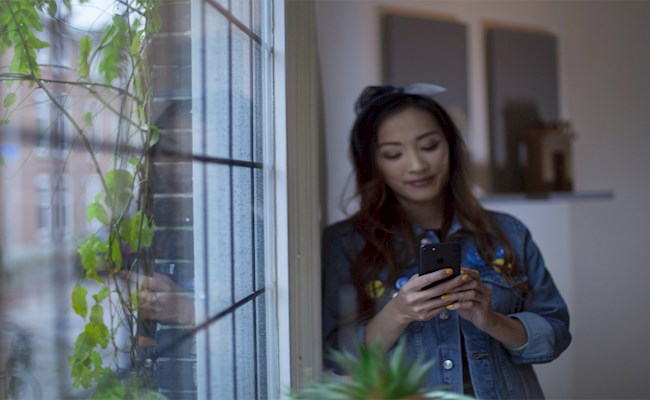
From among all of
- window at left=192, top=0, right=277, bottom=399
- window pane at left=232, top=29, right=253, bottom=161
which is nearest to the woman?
window at left=192, top=0, right=277, bottom=399

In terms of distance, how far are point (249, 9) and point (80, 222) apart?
0.69 metres

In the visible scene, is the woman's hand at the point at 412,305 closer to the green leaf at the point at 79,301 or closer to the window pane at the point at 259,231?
the window pane at the point at 259,231

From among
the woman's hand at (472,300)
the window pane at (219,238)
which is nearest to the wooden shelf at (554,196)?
the woman's hand at (472,300)

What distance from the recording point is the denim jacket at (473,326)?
5.28 feet

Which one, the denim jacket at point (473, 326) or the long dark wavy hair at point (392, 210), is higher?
the long dark wavy hair at point (392, 210)

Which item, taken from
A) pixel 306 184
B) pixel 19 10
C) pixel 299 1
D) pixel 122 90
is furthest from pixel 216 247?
pixel 299 1

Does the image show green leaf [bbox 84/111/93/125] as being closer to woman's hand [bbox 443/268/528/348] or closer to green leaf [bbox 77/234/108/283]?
green leaf [bbox 77/234/108/283]

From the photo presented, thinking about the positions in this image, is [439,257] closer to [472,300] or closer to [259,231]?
[472,300]

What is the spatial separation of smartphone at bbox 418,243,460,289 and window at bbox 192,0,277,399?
1.04 ft

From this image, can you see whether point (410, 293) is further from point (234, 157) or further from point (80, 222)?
point (80, 222)

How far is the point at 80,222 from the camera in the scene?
2.24 ft

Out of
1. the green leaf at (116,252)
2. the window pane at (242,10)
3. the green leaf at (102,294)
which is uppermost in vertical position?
the window pane at (242,10)

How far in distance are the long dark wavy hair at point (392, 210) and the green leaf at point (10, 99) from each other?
1157 mm

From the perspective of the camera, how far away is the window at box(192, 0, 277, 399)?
958 millimetres
